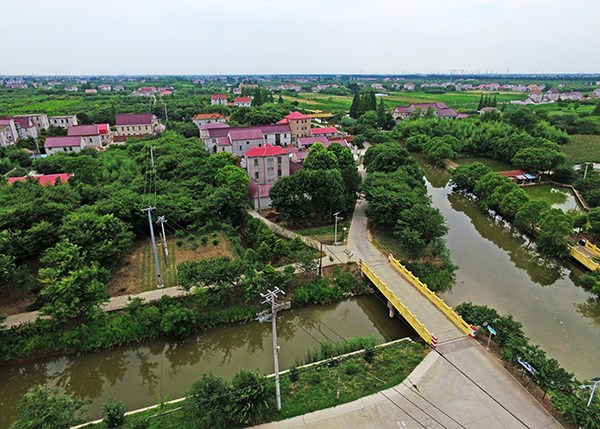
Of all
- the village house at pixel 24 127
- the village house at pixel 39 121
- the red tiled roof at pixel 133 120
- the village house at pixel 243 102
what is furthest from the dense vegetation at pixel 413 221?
the village house at pixel 243 102

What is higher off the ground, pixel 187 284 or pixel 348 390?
pixel 187 284

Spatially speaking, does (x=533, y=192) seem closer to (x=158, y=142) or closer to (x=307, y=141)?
(x=307, y=141)

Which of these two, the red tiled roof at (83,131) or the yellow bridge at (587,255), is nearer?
the yellow bridge at (587,255)

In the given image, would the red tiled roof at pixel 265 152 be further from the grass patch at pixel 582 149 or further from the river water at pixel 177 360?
the grass patch at pixel 582 149

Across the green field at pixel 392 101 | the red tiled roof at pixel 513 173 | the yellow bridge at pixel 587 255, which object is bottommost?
the yellow bridge at pixel 587 255

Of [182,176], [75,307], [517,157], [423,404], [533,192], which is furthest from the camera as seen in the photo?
[517,157]

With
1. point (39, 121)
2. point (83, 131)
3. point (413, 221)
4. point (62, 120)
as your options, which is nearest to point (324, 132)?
point (83, 131)

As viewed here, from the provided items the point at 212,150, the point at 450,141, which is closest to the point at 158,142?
the point at 212,150
